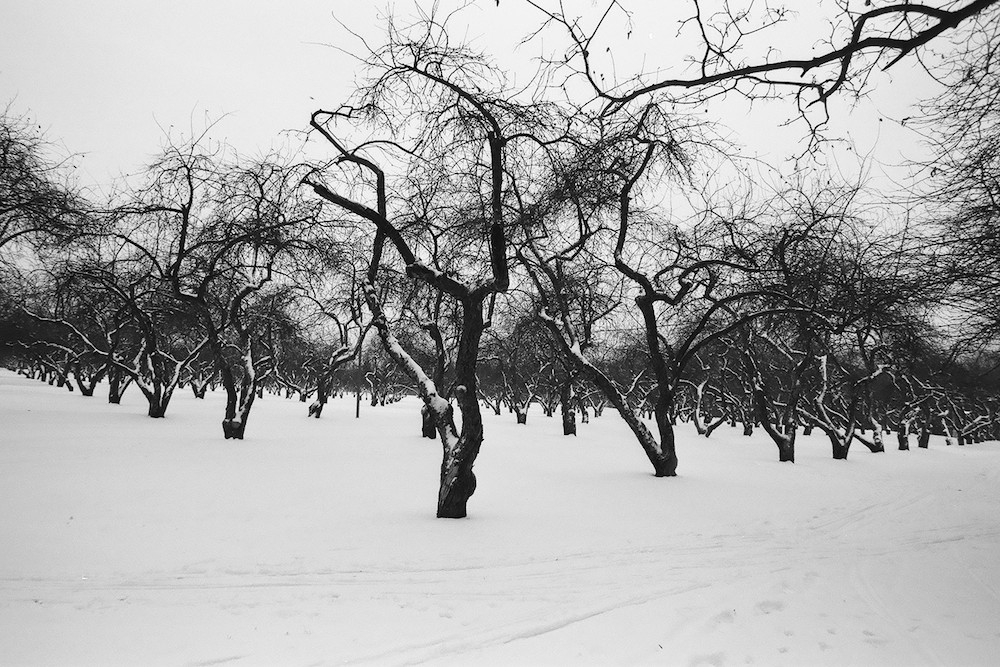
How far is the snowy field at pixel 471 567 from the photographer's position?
12.1ft

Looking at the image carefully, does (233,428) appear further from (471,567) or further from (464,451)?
(471,567)

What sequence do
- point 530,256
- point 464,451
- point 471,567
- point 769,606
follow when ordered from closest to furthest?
point 769,606, point 471,567, point 464,451, point 530,256

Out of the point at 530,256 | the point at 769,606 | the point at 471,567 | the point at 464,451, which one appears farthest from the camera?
the point at 530,256

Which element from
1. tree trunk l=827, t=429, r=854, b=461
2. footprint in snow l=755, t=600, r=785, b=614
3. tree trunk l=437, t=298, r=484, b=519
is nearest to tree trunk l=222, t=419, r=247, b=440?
tree trunk l=437, t=298, r=484, b=519

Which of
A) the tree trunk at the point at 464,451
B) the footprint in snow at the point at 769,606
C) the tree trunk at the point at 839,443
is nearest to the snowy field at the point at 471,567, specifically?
the footprint in snow at the point at 769,606

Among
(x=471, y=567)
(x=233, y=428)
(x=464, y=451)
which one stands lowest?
(x=471, y=567)

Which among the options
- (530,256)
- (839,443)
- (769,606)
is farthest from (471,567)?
(839,443)

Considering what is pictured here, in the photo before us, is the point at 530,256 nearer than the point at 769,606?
No

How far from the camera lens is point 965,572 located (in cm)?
553

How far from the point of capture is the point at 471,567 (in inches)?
212

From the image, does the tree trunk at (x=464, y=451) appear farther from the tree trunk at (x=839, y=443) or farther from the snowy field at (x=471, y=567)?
the tree trunk at (x=839, y=443)

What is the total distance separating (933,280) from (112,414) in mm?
21937

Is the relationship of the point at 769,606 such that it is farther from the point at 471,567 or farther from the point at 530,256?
the point at 530,256

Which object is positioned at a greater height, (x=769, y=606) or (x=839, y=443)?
(x=839, y=443)
